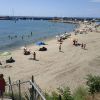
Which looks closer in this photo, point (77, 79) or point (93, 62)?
point (77, 79)

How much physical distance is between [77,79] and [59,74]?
9.62 ft

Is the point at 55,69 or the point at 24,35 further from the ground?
the point at 55,69

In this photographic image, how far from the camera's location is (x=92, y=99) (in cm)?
1121

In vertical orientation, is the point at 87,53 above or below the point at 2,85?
below

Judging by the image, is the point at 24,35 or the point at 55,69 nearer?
the point at 55,69

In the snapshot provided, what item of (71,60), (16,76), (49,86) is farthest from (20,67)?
(49,86)

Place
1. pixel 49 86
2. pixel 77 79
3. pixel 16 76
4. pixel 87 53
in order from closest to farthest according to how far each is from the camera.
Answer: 1. pixel 49 86
2. pixel 77 79
3. pixel 16 76
4. pixel 87 53

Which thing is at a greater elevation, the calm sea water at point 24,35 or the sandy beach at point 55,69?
the sandy beach at point 55,69

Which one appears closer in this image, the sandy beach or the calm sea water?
the sandy beach

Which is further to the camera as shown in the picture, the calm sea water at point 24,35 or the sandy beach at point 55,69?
the calm sea water at point 24,35

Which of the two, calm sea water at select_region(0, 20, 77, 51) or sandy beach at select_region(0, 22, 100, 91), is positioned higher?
sandy beach at select_region(0, 22, 100, 91)

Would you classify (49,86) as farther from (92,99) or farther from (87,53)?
(87,53)

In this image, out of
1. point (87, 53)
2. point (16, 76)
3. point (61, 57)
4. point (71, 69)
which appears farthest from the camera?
point (87, 53)

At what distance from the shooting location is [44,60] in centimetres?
3575
